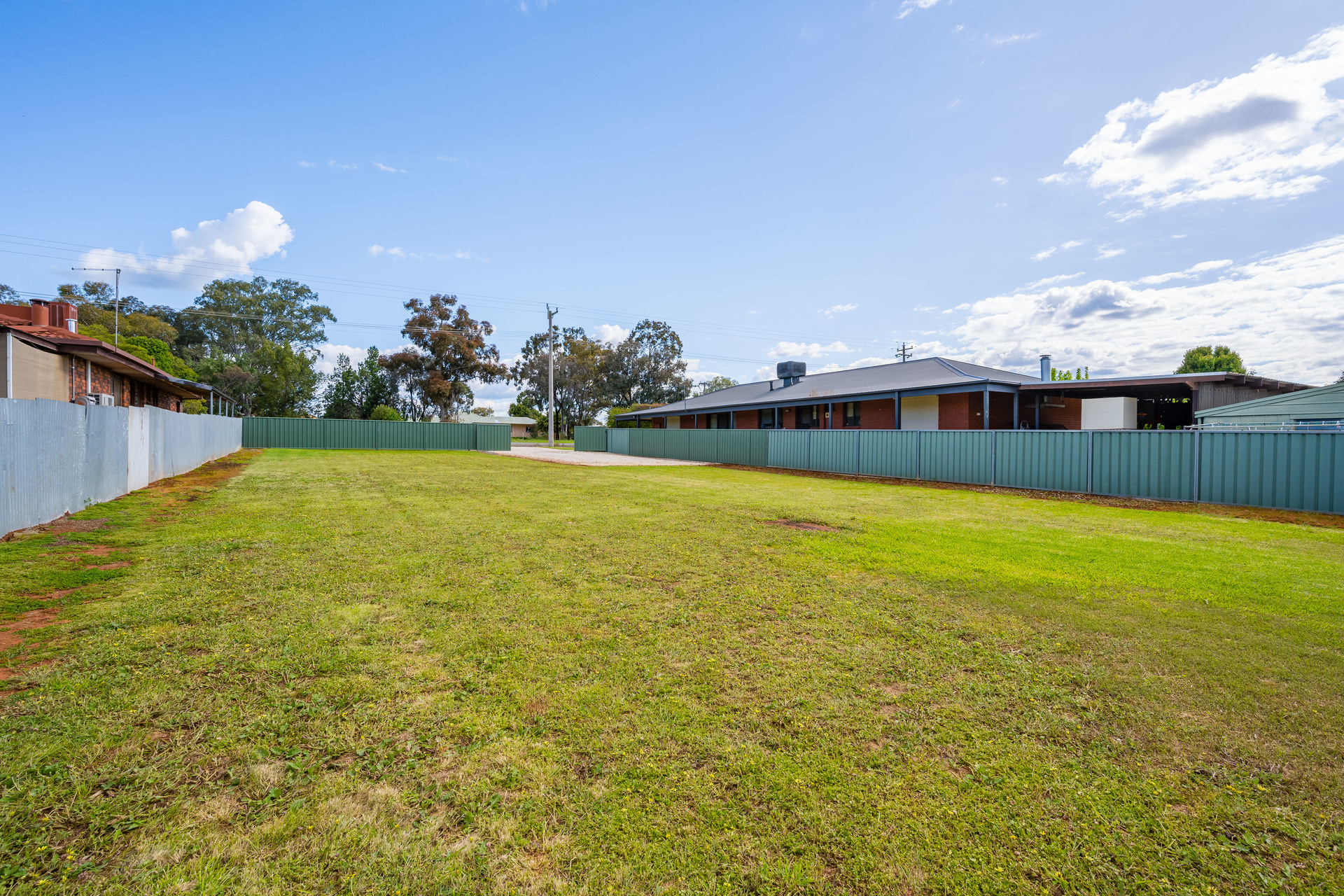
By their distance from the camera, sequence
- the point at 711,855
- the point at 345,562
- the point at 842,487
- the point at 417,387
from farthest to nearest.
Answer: the point at 417,387 → the point at 842,487 → the point at 345,562 → the point at 711,855

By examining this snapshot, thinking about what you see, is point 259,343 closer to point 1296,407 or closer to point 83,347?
point 83,347

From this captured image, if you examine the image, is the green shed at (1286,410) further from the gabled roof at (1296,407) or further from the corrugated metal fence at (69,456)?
the corrugated metal fence at (69,456)

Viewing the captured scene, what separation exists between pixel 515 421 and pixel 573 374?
12.7 meters

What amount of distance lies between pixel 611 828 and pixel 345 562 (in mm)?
4841

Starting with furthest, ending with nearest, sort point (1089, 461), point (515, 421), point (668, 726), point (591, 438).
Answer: point (515, 421)
point (591, 438)
point (1089, 461)
point (668, 726)

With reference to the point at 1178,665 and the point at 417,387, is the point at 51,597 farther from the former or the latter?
the point at 417,387

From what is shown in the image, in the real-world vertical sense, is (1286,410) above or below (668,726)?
above

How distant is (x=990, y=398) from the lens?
22.8m

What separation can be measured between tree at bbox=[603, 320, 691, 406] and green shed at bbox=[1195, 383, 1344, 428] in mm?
46849

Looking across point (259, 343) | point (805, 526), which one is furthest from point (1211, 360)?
point (259, 343)

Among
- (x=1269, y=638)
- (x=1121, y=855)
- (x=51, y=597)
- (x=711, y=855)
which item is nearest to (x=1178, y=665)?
(x=1269, y=638)

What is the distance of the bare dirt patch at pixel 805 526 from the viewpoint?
7996 millimetres

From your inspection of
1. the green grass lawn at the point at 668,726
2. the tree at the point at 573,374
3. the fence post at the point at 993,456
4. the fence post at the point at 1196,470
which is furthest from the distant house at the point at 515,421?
the green grass lawn at the point at 668,726

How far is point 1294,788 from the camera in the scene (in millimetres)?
2330
